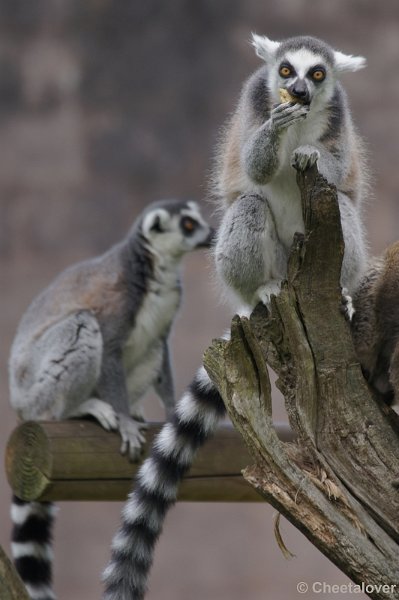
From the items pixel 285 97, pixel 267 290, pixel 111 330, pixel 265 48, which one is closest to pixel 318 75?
pixel 285 97

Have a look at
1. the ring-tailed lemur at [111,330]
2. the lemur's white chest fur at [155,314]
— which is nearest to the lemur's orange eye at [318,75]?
the ring-tailed lemur at [111,330]

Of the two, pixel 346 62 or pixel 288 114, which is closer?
pixel 288 114

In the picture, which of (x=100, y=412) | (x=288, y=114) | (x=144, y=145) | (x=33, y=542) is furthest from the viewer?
(x=144, y=145)

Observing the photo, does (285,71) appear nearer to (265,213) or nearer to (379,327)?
(265,213)

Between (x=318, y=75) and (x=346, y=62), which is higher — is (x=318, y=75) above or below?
below

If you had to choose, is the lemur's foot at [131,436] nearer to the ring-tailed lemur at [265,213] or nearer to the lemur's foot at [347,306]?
the ring-tailed lemur at [265,213]

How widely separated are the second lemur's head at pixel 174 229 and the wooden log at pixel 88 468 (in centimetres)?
208

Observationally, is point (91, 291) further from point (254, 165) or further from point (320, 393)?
point (320, 393)

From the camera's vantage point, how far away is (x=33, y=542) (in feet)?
17.2

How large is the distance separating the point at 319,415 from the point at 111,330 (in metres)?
3.07

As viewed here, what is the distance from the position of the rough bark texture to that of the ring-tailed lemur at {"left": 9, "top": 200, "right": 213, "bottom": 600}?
2191 millimetres

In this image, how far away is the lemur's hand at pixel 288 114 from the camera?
3924 millimetres

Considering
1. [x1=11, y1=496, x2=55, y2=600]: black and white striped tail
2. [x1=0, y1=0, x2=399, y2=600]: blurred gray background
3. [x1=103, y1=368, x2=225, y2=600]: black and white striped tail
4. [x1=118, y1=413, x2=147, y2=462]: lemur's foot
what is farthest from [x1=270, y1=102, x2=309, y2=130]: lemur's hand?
[x1=0, y1=0, x2=399, y2=600]: blurred gray background

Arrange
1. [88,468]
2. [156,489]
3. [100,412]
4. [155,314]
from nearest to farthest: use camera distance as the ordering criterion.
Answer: [156,489]
[88,468]
[100,412]
[155,314]
